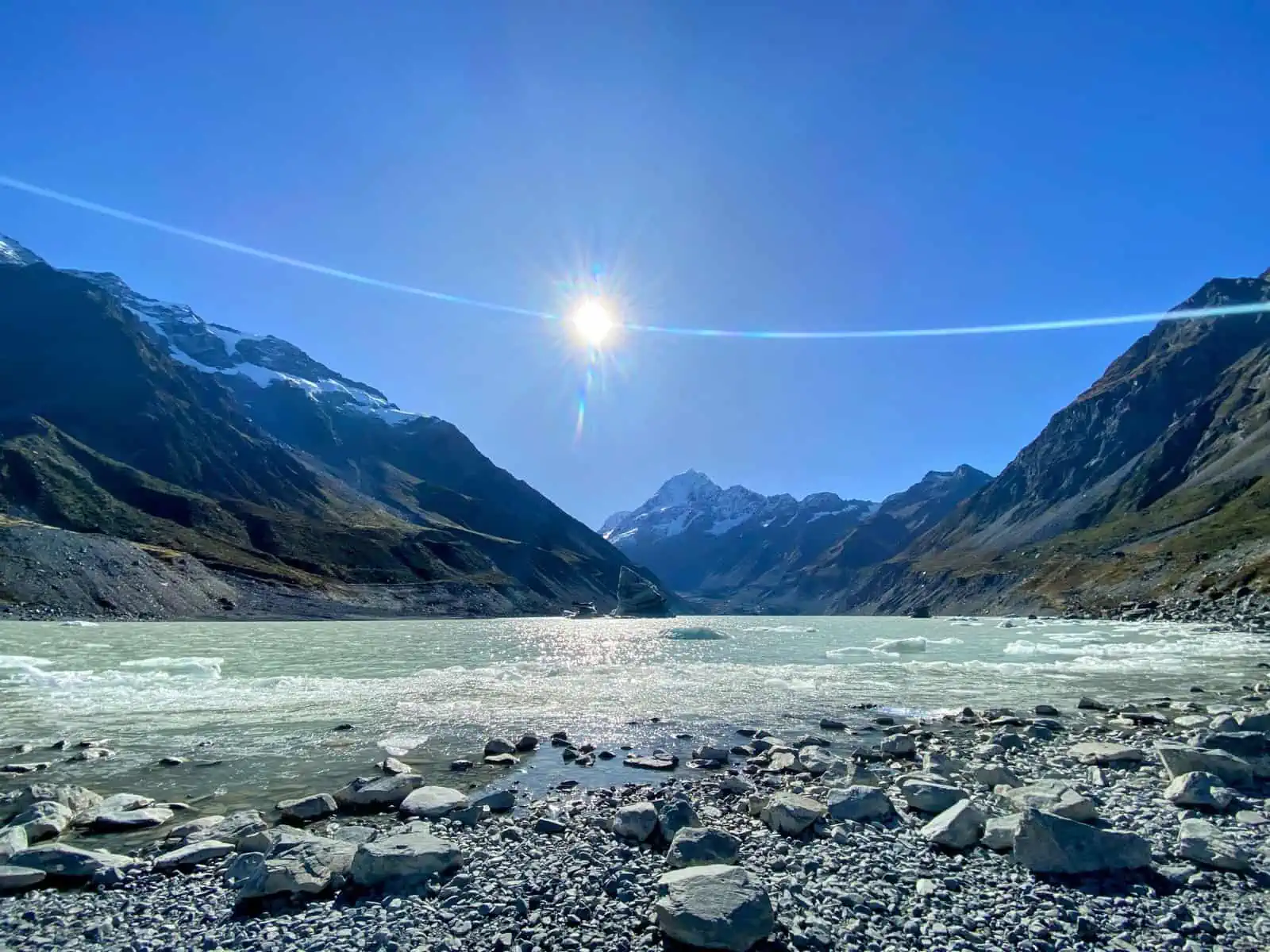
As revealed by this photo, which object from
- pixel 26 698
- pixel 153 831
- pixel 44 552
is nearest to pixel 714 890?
pixel 153 831

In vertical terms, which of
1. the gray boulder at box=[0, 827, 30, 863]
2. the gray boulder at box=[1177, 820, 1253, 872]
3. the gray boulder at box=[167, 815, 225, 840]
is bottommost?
the gray boulder at box=[167, 815, 225, 840]

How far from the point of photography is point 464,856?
44.5 ft

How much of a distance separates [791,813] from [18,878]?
582 inches

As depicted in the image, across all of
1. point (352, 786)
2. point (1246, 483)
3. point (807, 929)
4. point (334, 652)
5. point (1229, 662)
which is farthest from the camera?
point (1246, 483)

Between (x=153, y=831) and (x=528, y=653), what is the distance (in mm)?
55140

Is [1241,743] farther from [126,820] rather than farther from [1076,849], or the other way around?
[126,820]

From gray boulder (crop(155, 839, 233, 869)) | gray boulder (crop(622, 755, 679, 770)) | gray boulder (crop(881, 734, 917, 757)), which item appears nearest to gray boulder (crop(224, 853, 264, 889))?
gray boulder (crop(155, 839, 233, 869))

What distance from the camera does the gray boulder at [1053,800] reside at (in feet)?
45.8

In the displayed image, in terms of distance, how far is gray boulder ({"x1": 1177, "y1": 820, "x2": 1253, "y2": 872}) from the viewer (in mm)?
12508

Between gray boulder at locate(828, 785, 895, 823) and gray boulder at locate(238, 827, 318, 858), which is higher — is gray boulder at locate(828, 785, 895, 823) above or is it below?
above

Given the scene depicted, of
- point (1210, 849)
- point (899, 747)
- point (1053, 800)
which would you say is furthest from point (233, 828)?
point (1210, 849)

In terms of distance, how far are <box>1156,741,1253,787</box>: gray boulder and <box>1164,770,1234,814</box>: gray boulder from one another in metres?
1.26

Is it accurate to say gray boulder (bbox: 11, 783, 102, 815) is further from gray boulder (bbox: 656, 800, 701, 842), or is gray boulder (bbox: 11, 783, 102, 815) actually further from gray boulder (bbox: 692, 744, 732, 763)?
gray boulder (bbox: 692, 744, 732, 763)

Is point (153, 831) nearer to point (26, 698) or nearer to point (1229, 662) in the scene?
point (26, 698)
